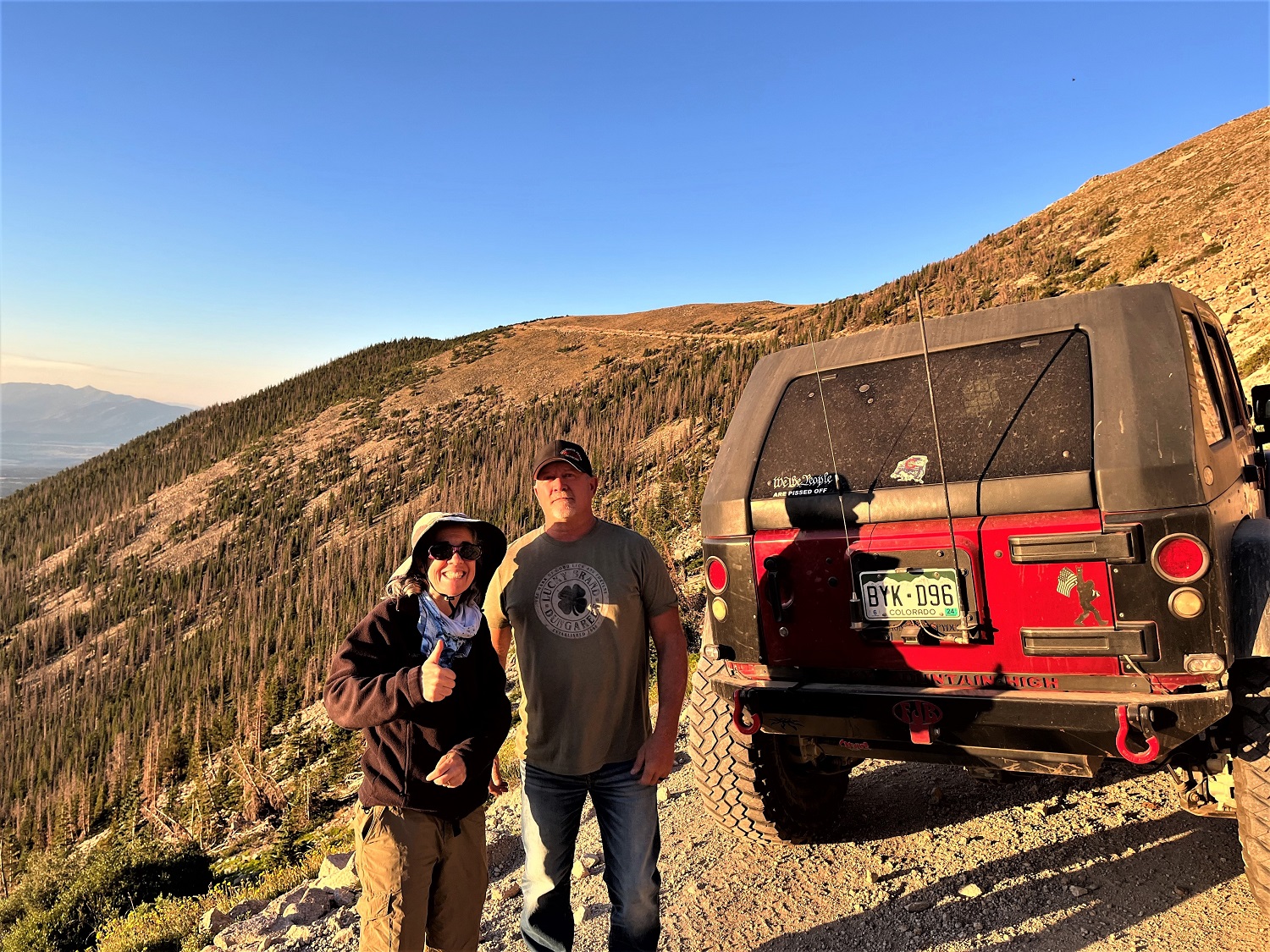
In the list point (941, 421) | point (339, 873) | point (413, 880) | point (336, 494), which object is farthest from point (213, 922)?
Result: point (336, 494)

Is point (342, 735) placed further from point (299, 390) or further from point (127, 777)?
point (299, 390)

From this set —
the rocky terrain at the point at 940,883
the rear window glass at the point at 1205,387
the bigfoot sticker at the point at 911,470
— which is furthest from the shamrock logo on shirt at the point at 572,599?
the rear window glass at the point at 1205,387

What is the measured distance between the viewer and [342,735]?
15.6 metres

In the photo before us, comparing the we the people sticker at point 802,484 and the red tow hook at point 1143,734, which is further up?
the we the people sticker at point 802,484

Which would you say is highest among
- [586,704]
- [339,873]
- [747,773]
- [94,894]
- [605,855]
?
[586,704]

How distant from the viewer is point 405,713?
2213 millimetres

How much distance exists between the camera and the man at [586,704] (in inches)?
106

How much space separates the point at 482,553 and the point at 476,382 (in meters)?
47.8

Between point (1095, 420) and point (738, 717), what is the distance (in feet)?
5.92

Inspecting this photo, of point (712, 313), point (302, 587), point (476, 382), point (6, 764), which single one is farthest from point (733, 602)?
point (712, 313)

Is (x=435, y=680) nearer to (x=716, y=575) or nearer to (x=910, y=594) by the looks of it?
(x=716, y=575)

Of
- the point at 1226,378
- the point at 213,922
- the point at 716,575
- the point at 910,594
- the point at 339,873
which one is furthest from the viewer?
the point at 213,922

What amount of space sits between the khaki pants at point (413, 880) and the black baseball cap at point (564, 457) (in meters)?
1.19

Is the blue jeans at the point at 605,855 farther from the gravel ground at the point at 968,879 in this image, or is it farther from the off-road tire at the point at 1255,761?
the off-road tire at the point at 1255,761
